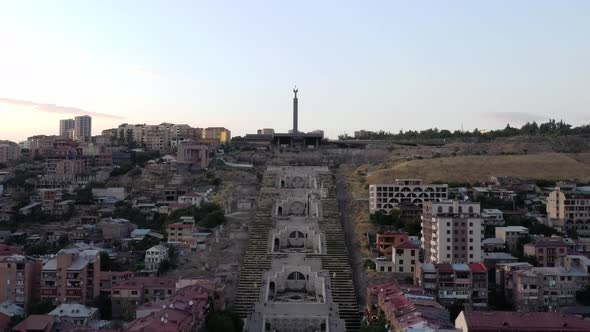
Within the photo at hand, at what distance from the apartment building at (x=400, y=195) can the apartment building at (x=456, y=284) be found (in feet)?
46.3

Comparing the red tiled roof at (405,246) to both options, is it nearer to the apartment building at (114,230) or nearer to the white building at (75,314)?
the white building at (75,314)

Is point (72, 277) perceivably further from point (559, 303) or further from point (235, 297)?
point (559, 303)

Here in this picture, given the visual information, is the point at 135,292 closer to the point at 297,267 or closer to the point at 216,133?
the point at 297,267

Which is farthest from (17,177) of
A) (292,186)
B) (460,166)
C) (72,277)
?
(460,166)

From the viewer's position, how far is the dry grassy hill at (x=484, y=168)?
Result: 179 feet

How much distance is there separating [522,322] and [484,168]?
112 feet

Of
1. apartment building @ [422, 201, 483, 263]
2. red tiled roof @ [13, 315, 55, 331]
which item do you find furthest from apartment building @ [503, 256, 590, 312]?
red tiled roof @ [13, 315, 55, 331]

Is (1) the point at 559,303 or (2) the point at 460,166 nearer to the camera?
(1) the point at 559,303

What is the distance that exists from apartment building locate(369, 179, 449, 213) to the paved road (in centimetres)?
192

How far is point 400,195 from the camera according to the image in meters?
46.7

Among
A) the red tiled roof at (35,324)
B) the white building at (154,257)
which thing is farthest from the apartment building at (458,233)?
the red tiled roof at (35,324)

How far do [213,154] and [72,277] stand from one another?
34535mm

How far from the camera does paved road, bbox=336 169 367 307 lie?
35.2 meters

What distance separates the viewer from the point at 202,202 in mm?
48344
